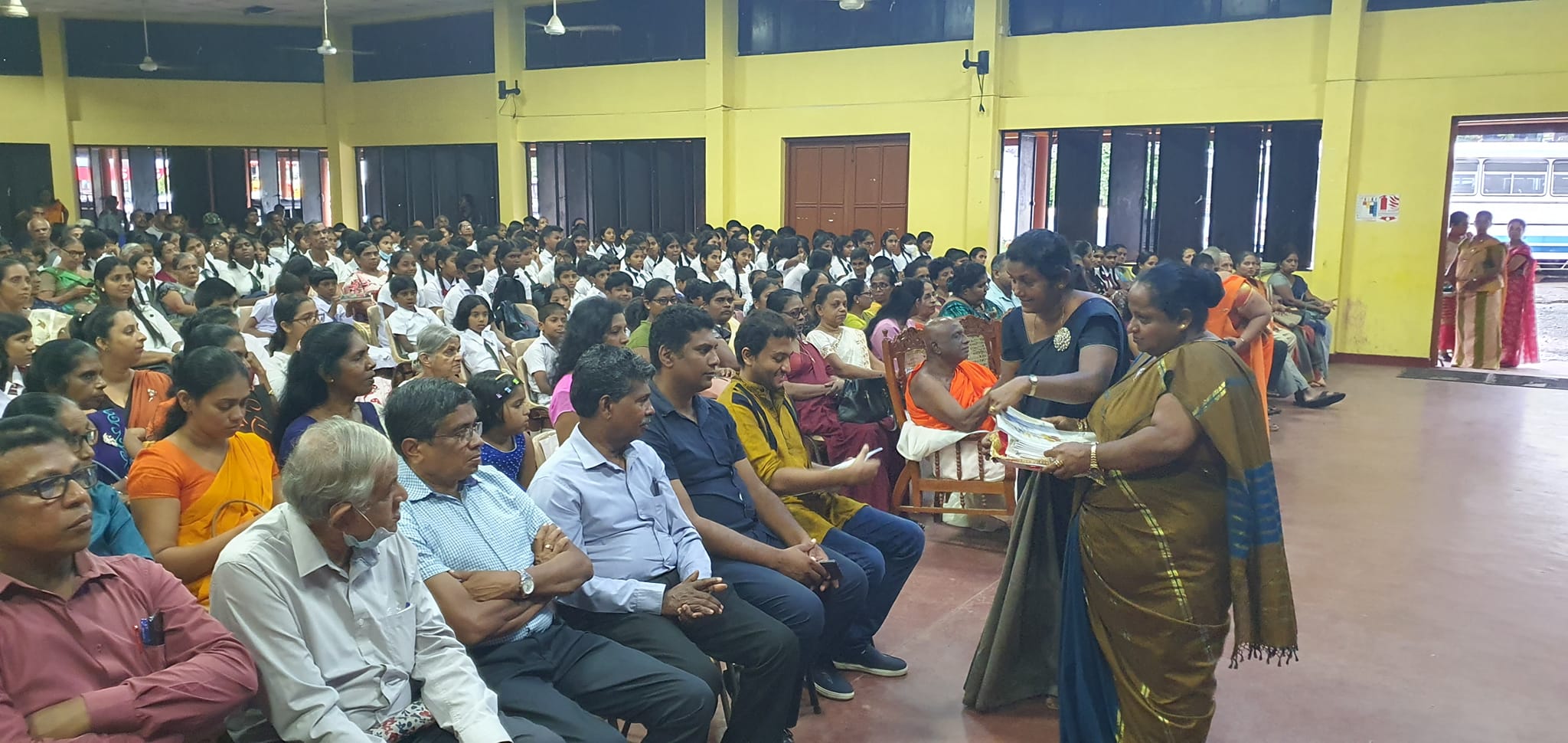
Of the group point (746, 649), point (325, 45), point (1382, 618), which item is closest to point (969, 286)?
point (1382, 618)

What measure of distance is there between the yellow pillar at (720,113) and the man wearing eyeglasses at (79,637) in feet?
37.2

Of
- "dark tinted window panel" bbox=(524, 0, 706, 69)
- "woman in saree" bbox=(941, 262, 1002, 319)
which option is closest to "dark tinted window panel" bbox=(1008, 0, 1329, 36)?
"dark tinted window panel" bbox=(524, 0, 706, 69)

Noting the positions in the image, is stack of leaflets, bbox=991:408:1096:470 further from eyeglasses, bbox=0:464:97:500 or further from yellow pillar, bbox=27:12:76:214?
yellow pillar, bbox=27:12:76:214

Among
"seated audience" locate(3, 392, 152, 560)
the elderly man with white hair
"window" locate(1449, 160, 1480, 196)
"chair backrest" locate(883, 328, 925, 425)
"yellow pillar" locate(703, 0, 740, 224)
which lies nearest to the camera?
the elderly man with white hair

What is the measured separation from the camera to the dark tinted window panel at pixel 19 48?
1479cm

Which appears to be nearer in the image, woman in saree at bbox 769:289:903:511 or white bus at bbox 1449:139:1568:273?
woman in saree at bbox 769:289:903:511

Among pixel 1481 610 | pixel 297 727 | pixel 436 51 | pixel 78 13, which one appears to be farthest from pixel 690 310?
pixel 78 13

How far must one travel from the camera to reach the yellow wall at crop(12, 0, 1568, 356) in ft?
31.4

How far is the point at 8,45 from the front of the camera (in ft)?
48.6

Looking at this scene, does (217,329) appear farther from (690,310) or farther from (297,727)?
(297,727)

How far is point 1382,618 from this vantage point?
12.6ft

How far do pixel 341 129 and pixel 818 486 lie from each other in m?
15.3

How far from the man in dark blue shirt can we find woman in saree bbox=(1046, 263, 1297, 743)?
0.71 m

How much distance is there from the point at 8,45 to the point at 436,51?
568 centimetres
